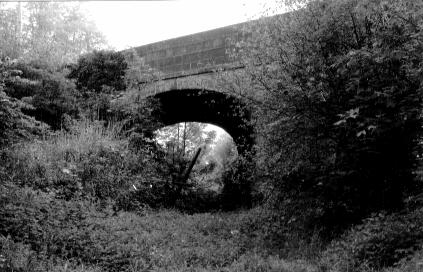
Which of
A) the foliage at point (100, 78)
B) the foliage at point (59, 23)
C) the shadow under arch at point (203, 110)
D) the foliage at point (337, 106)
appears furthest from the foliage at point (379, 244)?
the foliage at point (59, 23)

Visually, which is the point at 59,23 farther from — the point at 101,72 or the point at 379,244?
the point at 379,244

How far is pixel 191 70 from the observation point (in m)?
11.8

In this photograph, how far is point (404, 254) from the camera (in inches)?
185

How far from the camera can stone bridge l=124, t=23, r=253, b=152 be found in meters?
11.5

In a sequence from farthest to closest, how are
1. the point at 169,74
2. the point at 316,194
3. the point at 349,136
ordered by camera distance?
the point at 169,74, the point at 316,194, the point at 349,136

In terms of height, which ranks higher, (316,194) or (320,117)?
(320,117)

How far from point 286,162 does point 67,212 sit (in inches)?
150

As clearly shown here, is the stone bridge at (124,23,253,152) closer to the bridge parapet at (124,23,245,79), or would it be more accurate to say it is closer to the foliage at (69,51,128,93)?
the bridge parapet at (124,23,245,79)

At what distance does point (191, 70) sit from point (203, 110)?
116 inches

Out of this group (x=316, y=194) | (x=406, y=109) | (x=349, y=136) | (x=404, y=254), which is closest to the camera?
(x=404, y=254)

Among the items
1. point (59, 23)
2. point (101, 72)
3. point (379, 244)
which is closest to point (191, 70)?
point (101, 72)

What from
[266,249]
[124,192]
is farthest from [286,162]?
[124,192]

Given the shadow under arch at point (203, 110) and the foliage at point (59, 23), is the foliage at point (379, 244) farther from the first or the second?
the foliage at point (59, 23)

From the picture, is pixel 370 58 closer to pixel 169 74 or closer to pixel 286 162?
pixel 286 162
